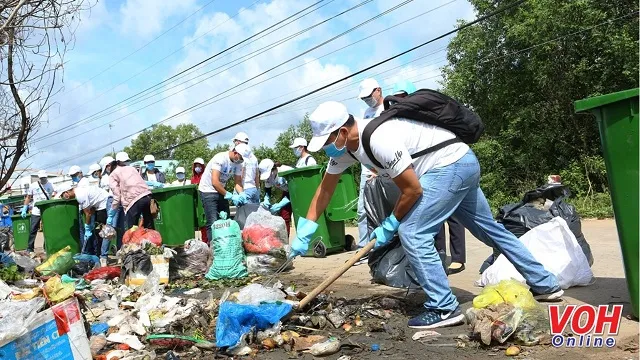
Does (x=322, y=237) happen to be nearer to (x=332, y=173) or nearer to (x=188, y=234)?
(x=188, y=234)

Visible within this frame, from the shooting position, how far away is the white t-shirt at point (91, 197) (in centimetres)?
914

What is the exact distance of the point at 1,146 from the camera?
414 centimetres

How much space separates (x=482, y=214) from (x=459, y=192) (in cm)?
41

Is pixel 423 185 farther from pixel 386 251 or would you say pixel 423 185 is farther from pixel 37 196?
pixel 37 196

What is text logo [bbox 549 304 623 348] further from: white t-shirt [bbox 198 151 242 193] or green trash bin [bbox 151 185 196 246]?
green trash bin [bbox 151 185 196 246]

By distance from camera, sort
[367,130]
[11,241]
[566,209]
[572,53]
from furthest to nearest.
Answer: [572,53], [11,241], [566,209], [367,130]

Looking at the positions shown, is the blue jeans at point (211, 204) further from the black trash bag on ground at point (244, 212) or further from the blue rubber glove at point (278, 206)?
the blue rubber glove at point (278, 206)

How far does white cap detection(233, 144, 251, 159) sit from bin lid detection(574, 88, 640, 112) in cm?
492

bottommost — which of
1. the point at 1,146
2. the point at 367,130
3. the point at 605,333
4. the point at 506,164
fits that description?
the point at 506,164

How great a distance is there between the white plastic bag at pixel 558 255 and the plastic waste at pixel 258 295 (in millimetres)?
1642

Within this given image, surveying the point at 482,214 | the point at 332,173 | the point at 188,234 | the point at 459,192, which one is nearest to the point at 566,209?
the point at 482,214

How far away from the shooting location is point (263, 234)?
22.1 feet

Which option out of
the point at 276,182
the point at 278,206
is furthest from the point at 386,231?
the point at 276,182

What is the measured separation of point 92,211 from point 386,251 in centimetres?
556
